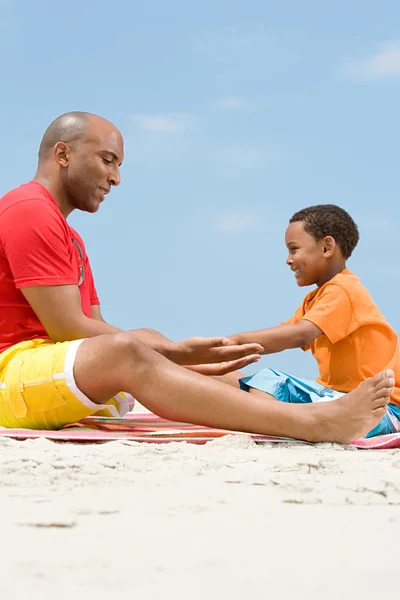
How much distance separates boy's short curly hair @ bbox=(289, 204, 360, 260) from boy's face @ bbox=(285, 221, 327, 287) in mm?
51

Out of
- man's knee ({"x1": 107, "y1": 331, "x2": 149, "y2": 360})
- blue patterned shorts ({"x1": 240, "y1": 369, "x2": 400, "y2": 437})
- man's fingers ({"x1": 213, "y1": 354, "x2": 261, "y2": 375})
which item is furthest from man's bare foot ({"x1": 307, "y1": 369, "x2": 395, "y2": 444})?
man's knee ({"x1": 107, "y1": 331, "x2": 149, "y2": 360})

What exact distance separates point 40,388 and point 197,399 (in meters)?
0.74

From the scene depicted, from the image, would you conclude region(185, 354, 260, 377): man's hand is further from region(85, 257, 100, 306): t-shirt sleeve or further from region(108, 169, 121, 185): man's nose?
region(108, 169, 121, 185): man's nose

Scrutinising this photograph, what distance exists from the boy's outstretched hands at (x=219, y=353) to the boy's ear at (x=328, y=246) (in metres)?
1.17

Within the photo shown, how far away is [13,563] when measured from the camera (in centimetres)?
183

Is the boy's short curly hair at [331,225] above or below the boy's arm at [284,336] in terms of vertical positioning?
above

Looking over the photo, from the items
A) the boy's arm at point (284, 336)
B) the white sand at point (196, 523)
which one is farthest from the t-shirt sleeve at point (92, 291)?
the white sand at point (196, 523)

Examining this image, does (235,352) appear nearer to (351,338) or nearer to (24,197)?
(351,338)

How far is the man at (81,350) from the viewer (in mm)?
3566

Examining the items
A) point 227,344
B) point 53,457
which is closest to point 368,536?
point 53,457

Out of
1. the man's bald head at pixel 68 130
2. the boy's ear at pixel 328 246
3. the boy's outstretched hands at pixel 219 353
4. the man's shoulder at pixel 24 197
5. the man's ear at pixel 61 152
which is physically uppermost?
the man's bald head at pixel 68 130

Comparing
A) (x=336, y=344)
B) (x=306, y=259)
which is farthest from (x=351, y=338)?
(x=306, y=259)

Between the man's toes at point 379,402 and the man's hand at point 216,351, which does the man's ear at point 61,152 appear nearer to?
the man's hand at point 216,351

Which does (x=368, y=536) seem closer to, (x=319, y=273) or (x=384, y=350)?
(x=384, y=350)
